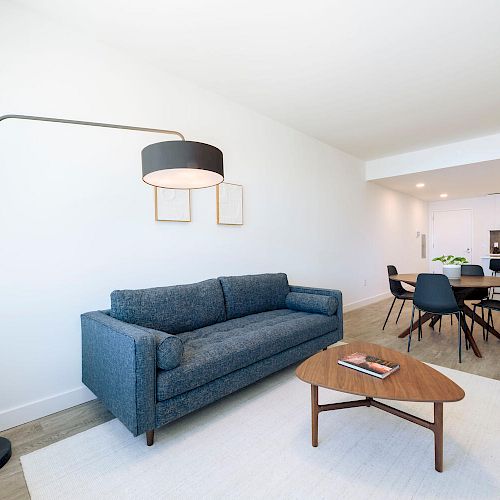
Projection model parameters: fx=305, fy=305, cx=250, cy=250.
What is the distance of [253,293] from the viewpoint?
126 inches

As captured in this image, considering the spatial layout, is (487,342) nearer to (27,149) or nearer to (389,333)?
(389,333)

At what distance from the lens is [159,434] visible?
192cm

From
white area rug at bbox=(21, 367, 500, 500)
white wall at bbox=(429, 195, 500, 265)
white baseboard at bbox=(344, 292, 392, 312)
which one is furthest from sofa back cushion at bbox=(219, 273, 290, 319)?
white wall at bbox=(429, 195, 500, 265)

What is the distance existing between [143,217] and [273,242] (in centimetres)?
180

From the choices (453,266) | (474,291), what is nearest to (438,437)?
(453,266)

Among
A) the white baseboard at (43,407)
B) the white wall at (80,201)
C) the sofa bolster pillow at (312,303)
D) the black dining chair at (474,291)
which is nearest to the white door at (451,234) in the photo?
the black dining chair at (474,291)

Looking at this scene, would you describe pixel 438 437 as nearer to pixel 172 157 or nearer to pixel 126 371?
pixel 126 371

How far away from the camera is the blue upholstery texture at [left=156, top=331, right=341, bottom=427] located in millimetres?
1819

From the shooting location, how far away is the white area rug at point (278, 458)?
1.47 meters

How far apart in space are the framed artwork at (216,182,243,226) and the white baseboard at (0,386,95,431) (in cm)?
198

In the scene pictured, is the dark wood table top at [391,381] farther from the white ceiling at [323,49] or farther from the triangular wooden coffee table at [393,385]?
the white ceiling at [323,49]

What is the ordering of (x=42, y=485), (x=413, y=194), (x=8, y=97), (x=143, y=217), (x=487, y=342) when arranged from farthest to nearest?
1. (x=413, y=194)
2. (x=487, y=342)
3. (x=143, y=217)
4. (x=8, y=97)
5. (x=42, y=485)

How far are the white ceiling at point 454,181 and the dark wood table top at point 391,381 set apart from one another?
436 cm

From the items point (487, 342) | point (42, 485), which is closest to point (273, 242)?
point (487, 342)
